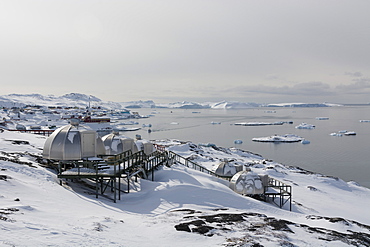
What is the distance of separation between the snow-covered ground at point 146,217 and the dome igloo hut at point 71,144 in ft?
4.51

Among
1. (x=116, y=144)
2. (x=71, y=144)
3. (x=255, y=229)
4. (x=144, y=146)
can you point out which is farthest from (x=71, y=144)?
(x=255, y=229)

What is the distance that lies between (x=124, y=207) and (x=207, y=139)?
80.6 meters

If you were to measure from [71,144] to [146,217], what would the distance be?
348 inches

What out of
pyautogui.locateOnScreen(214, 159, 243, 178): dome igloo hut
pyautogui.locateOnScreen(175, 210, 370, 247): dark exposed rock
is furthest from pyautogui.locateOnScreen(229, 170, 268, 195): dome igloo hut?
pyautogui.locateOnScreen(175, 210, 370, 247): dark exposed rock

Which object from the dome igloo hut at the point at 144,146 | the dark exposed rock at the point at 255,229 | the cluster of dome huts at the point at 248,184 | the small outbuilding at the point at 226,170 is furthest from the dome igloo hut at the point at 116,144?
the dark exposed rock at the point at 255,229

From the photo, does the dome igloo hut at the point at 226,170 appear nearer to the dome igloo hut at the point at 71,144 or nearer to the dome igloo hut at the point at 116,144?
the dome igloo hut at the point at 116,144

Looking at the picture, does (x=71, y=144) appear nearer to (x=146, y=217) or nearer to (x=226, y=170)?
(x=146, y=217)

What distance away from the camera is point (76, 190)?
18719 millimetres

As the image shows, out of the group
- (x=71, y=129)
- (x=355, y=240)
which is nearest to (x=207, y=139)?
(x=71, y=129)

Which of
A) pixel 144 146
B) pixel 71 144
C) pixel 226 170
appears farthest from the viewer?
pixel 144 146

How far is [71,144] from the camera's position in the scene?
20719 mm

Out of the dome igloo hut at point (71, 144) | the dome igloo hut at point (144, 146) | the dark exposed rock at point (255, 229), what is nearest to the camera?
the dark exposed rock at point (255, 229)

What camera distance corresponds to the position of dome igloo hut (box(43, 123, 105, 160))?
2062 cm

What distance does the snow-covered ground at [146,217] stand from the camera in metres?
11.0
